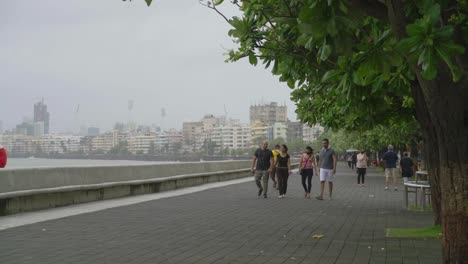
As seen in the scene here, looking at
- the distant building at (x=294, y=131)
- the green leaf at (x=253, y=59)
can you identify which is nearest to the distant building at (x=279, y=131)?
the distant building at (x=294, y=131)

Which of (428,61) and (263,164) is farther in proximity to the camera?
(263,164)

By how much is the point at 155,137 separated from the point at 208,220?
15802 cm

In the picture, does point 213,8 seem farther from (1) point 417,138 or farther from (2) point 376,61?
(1) point 417,138

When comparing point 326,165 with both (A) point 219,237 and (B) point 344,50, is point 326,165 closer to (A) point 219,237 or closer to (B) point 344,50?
(A) point 219,237

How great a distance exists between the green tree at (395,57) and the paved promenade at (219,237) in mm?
1816

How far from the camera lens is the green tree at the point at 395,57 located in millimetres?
3711

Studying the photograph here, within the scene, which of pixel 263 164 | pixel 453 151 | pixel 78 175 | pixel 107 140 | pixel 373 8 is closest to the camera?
pixel 373 8

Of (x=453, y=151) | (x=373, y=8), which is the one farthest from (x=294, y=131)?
(x=373, y=8)

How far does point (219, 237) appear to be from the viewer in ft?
29.5

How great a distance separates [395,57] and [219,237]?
5519 mm

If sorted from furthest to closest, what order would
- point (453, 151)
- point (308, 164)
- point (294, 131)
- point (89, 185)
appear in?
point (294, 131) → point (308, 164) → point (89, 185) → point (453, 151)

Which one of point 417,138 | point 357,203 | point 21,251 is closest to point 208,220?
point 21,251

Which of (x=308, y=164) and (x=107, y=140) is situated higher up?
(x=107, y=140)

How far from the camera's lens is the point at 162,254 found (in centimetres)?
736
